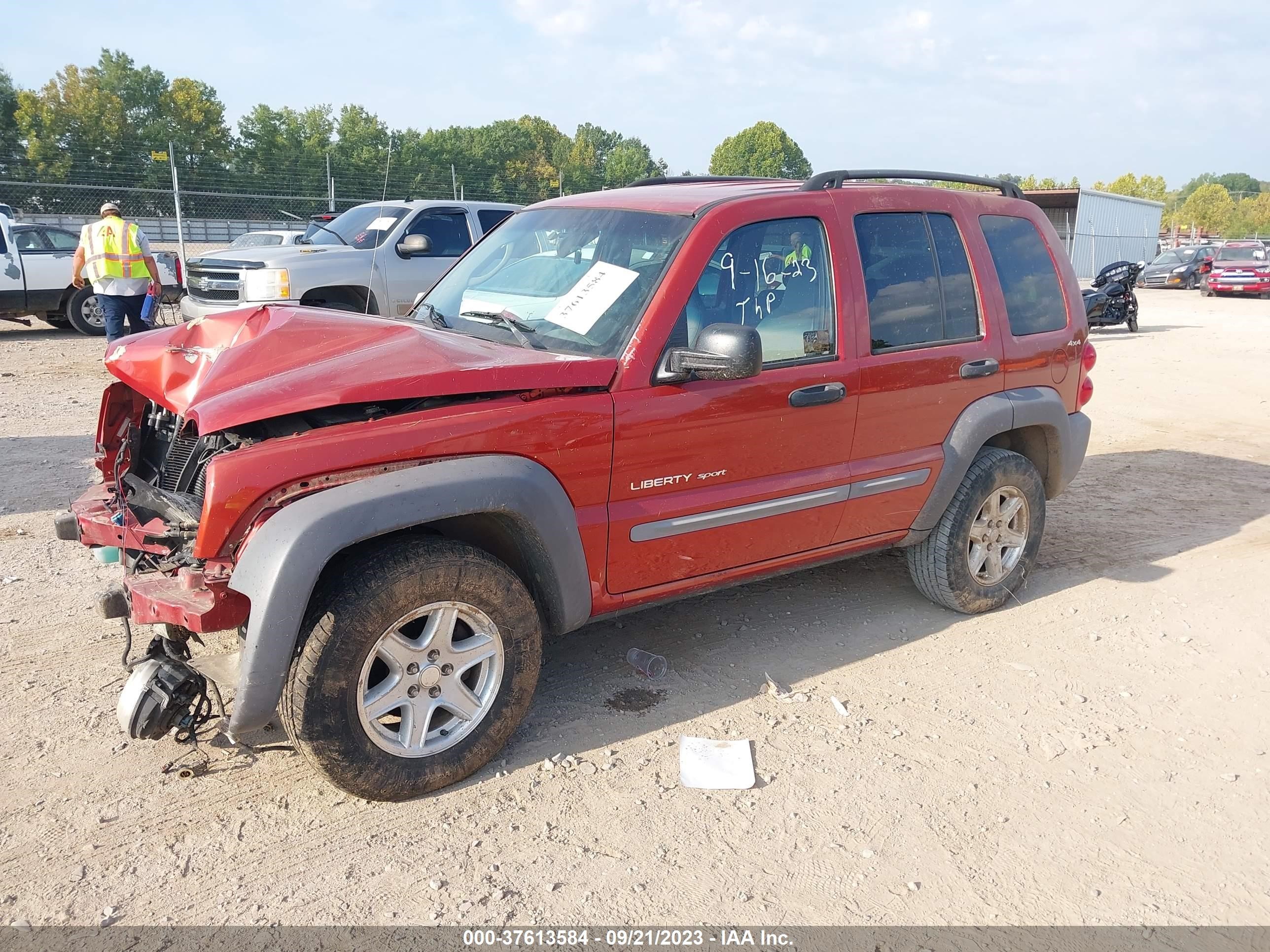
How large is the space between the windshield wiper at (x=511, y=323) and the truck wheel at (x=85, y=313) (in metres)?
12.2

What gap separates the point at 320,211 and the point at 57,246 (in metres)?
9.28

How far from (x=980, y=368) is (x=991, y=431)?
0.30m

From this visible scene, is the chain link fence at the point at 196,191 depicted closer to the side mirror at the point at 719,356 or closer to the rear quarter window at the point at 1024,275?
the rear quarter window at the point at 1024,275

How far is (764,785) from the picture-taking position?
341 cm

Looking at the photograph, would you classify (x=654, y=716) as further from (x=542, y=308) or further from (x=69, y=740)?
(x=69, y=740)

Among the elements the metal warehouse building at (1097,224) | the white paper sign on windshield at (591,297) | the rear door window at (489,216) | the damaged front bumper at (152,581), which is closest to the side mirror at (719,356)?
the white paper sign on windshield at (591,297)

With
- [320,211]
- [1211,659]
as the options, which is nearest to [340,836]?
[1211,659]

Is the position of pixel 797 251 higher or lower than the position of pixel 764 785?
higher

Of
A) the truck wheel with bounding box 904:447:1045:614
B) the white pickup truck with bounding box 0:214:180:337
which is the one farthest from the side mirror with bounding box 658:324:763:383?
the white pickup truck with bounding box 0:214:180:337

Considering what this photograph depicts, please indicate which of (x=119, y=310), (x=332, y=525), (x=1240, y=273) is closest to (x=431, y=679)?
(x=332, y=525)

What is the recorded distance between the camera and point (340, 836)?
3061mm

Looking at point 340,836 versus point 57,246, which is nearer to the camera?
point 340,836

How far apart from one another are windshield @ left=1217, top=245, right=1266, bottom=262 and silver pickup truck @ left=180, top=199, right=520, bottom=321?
81.5 ft

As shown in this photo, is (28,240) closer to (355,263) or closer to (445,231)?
(355,263)
